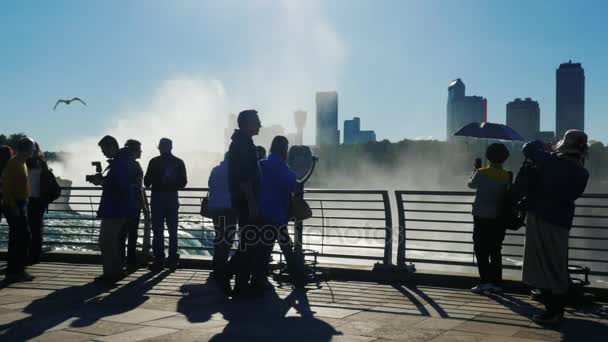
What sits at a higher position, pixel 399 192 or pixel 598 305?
pixel 399 192

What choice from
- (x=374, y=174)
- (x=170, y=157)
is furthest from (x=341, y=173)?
(x=170, y=157)

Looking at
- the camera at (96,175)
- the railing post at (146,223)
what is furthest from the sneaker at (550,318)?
the railing post at (146,223)

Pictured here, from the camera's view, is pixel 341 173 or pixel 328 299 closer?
pixel 328 299

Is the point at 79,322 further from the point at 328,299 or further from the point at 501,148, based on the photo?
the point at 501,148

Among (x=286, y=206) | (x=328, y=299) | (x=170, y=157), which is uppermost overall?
(x=170, y=157)

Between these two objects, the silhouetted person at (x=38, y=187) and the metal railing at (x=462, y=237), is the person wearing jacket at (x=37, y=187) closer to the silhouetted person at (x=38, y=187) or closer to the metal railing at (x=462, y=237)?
the silhouetted person at (x=38, y=187)

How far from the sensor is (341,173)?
15788cm

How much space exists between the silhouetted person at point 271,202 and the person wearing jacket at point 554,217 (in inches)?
103

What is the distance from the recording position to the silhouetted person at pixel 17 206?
28.0 feet

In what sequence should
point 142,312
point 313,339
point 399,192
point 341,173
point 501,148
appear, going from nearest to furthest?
1. point 313,339
2. point 142,312
3. point 501,148
4. point 399,192
5. point 341,173

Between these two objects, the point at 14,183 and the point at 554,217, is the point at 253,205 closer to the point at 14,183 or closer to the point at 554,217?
the point at 554,217

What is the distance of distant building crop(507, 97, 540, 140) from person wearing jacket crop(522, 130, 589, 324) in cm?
10794

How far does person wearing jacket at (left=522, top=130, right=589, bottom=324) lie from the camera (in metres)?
5.96

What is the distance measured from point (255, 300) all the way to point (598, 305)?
3.67 m
